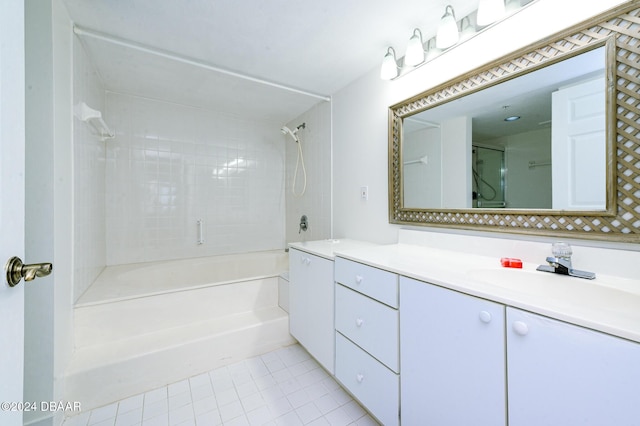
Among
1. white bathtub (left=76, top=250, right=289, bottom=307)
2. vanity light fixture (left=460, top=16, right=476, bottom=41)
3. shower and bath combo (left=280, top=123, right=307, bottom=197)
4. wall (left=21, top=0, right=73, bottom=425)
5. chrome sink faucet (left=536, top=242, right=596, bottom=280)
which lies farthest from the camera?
shower and bath combo (left=280, top=123, right=307, bottom=197)

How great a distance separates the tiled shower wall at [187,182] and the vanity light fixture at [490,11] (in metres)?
2.46

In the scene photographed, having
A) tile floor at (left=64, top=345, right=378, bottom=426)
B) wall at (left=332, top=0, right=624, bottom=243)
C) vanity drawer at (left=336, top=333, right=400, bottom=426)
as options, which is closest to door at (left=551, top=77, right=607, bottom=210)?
wall at (left=332, top=0, right=624, bottom=243)

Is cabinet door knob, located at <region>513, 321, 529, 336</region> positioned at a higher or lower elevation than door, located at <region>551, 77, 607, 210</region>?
lower

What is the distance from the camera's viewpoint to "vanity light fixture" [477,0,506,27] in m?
1.08

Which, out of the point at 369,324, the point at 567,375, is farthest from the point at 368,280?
the point at 567,375

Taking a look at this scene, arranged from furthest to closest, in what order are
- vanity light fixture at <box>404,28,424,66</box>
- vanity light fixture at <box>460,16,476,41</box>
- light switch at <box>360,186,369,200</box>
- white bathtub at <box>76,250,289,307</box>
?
light switch at <box>360,186,369,200</box>
white bathtub at <box>76,250,289,307</box>
vanity light fixture at <box>404,28,424,66</box>
vanity light fixture at <box>460,16,476,41</box>

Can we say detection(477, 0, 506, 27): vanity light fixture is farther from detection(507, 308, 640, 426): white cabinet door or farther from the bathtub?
the bathtub

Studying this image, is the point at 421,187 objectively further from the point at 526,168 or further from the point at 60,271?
the point at 60,271

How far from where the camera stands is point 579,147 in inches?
37.8

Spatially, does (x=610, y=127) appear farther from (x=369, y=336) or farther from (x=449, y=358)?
(x=369, y=336)

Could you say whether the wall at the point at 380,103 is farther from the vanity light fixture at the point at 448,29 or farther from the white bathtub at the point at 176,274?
the white bathtub at the point at 176,274

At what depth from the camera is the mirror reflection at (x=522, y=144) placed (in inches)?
36.5

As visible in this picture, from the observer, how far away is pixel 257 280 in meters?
2.09

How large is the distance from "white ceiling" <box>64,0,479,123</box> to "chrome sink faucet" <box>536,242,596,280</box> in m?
1.22
